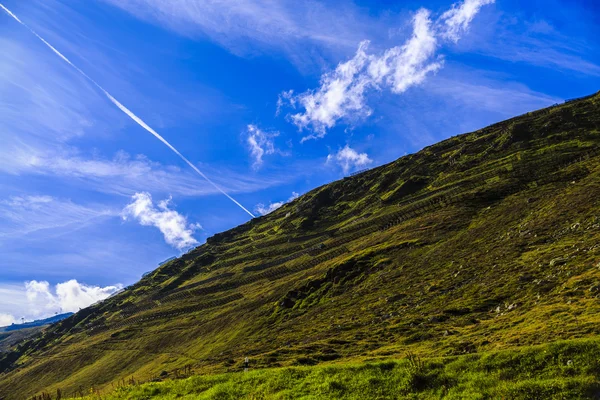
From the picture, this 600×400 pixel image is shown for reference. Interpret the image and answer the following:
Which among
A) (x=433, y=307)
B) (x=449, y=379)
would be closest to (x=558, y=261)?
(x=433, y=307)

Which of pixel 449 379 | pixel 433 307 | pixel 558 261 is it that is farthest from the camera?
pixel 433 307

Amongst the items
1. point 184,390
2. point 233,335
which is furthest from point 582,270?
point 233,335

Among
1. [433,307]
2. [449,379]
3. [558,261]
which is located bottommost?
[449,379]

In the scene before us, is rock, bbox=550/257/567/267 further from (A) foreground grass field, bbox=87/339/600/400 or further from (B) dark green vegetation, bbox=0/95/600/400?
(A) foreground grass field, bbox=87/339/600/400

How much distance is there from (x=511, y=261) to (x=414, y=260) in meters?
38.5

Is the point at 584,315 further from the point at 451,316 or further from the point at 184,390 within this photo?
the point at 184,390

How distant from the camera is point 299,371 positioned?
29375 mm

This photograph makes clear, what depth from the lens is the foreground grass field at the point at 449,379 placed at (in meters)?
20.2

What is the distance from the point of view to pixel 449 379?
903 inches

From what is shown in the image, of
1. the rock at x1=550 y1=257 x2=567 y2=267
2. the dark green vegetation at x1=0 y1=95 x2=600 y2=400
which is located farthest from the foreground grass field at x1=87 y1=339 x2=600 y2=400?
the rock at x1=550 y1=257 x2=567 y2=267

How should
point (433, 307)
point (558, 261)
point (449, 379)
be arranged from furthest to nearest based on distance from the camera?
point (433, 307) → point (558, 261) → point (449, 379)

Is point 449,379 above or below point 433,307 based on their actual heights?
below

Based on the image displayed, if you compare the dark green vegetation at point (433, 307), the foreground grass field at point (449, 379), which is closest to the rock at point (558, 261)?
the dark green vegetation at point (433, 307)

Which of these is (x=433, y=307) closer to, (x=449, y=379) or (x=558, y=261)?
(x=558, y=261)
